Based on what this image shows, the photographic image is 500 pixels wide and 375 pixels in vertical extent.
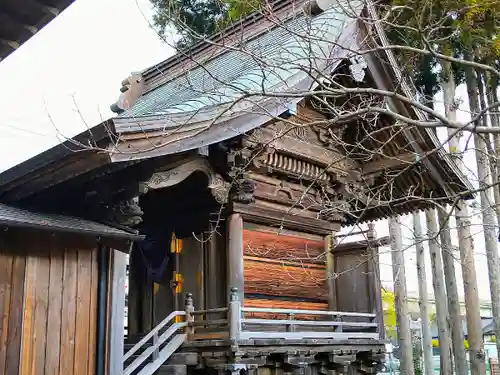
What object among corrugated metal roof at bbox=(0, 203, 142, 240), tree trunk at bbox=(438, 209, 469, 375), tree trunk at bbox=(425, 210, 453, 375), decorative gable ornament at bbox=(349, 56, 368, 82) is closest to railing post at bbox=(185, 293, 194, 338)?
corrugated metal roof at bbox=(0, 203, 142, 240)

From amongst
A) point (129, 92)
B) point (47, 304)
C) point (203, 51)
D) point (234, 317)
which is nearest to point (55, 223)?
point (47, 304)

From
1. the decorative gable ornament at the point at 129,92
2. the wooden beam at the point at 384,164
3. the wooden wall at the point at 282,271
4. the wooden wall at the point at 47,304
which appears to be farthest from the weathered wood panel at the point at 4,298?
the decorative gable ornament at the point at 129,92

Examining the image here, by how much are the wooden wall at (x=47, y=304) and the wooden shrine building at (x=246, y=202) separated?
0.14 feet

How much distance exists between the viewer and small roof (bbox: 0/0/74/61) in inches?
171

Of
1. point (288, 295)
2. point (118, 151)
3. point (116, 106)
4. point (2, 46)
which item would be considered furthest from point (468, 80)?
point (2, 46)

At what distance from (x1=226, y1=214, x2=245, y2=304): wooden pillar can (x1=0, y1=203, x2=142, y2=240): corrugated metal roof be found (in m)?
2.42

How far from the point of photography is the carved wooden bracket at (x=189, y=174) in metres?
6.68

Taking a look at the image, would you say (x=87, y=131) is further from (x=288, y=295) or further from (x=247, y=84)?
(x=288, y=295)

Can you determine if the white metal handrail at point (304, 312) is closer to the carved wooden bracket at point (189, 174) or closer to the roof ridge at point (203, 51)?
the carved wooden bracket at point (189, 174)

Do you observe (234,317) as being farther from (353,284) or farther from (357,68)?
(357,68)

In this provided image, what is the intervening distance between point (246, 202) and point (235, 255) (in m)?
0.80

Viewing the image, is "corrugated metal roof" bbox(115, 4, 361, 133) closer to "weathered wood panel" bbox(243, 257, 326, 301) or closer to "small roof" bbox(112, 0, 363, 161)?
"small roof" bbox(112, 0, 363, 161)

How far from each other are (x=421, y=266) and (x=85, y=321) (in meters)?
13.6

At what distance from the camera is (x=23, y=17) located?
177 inches
